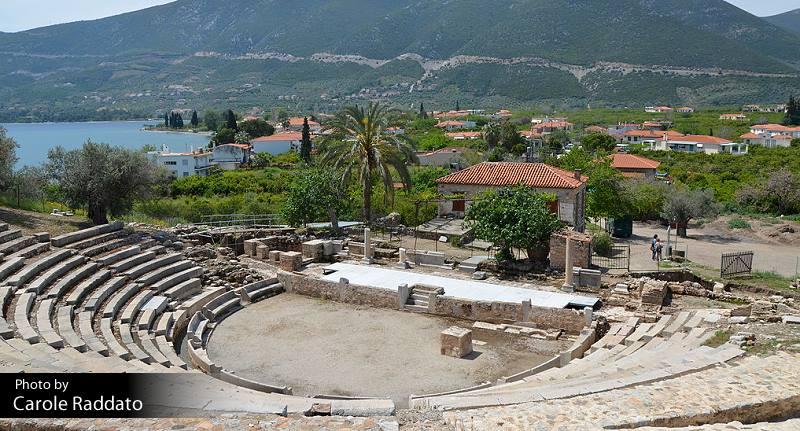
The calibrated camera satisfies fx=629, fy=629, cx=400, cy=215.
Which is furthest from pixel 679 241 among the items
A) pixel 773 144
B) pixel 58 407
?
pixel 773 144

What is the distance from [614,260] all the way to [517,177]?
10.1 m

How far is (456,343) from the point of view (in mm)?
17656

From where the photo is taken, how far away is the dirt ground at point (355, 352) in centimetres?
1609

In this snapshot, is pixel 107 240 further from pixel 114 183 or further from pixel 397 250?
pixel 397 250

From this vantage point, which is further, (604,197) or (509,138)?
(509,138)

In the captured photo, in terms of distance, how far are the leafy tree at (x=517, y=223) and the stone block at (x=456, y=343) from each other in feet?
24.2

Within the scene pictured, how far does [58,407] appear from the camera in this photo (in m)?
9.49

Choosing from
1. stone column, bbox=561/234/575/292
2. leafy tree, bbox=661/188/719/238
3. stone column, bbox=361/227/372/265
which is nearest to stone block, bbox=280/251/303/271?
stone column, bbox=361/227/372/265

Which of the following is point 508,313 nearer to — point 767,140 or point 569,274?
point 569,274

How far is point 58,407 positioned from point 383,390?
25.6ft

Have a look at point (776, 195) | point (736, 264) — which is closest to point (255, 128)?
point (776, 195)

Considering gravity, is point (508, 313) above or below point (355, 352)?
above

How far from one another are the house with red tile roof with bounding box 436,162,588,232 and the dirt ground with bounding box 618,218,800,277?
148 inches

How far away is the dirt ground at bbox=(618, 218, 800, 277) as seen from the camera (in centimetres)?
2830
